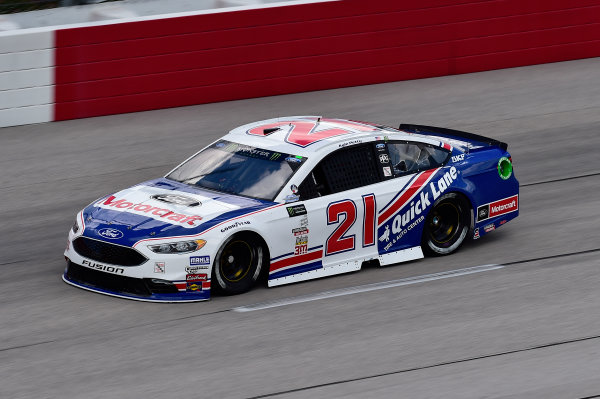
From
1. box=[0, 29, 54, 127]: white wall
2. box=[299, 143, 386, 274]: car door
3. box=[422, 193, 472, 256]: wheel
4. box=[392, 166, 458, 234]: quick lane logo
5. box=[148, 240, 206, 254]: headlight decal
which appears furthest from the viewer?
box=[0, 29, 54, 127]: white wall

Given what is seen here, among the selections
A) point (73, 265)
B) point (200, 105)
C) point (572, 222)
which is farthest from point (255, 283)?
point (200, 105)

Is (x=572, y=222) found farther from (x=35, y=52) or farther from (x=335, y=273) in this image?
(x=35, y=52)

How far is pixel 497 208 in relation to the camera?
11.5m

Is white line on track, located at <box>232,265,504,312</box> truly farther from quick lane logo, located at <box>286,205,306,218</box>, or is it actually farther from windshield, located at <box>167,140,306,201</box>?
windshield, located at <box>167,140,306,201</box>

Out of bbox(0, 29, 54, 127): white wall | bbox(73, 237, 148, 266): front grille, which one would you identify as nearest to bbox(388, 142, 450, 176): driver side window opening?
bbox(73, 237, 148, 266): front grille

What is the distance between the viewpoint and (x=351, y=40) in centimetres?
1866

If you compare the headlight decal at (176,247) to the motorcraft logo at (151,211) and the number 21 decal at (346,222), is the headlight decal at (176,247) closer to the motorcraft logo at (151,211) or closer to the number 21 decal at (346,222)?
the motorcraft logo at (151,211)

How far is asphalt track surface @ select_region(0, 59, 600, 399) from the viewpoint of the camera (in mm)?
7785

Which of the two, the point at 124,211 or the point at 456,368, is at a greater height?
the point at 124,211

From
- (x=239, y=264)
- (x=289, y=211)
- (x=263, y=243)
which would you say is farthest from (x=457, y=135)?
(x=239, y=264)

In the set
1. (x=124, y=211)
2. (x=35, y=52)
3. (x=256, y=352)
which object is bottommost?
(x=256, y=352)

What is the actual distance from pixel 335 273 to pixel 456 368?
239cm

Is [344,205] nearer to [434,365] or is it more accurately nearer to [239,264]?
[239,264]

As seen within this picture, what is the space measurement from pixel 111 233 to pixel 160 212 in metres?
0.49
